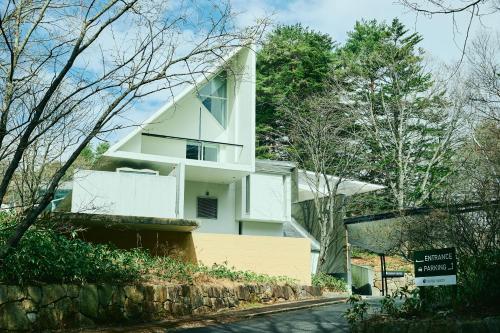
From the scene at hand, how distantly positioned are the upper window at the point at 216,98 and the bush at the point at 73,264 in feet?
32.4

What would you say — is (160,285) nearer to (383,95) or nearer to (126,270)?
(126,270)

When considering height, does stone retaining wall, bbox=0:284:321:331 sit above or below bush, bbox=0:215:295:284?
below

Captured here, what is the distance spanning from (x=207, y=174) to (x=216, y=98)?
384 cm

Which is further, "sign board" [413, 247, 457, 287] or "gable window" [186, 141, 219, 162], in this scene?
"gable window" [186, 141, 219, 162]

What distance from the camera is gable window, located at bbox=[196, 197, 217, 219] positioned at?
24.1 metres

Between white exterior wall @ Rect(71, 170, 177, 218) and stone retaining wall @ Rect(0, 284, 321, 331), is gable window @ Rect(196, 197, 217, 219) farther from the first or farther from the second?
stone retaining wall @ Rect(0, 284, 321, 331)

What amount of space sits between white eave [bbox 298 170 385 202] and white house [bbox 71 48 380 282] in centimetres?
273

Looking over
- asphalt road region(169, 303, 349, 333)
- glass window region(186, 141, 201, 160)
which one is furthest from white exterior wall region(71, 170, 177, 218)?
asphalt road region(169, 303, 349, 333)

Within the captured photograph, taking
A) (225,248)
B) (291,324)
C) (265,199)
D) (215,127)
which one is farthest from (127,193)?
(291,324)

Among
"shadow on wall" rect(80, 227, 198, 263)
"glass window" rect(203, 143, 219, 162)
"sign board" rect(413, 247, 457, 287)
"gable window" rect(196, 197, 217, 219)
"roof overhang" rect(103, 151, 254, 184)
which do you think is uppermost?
"glass window" rect(203, 143, 219, 162)

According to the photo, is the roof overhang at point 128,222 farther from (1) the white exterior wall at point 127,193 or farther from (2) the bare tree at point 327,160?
(2) the bare tree at point 327,160

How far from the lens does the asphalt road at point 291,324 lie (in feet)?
37.8

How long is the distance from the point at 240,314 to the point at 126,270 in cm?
308

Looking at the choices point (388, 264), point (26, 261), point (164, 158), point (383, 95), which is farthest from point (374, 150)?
point (26, 261)
